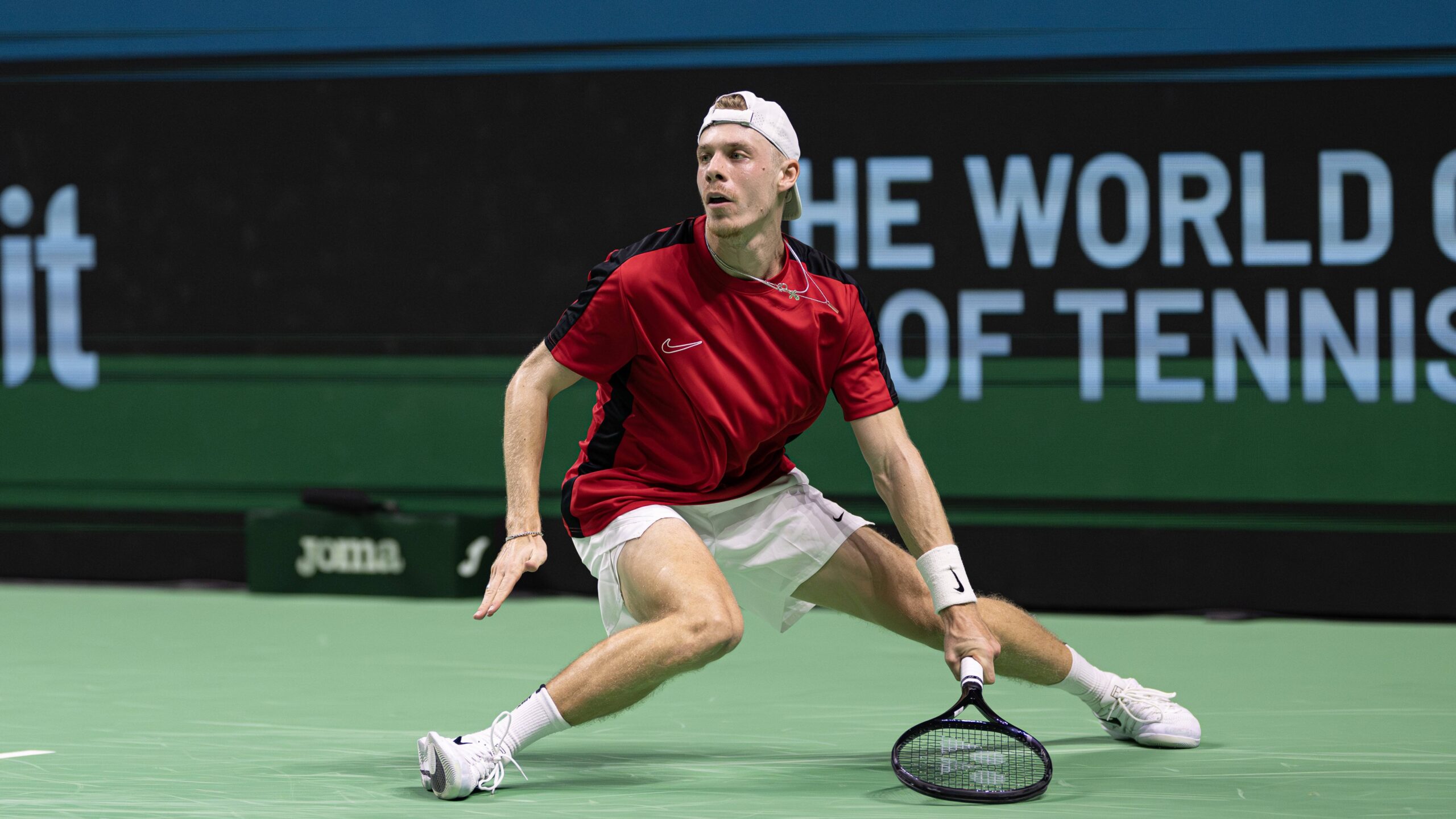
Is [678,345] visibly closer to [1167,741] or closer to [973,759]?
[973,759]

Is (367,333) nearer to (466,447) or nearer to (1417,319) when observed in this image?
(466,447)

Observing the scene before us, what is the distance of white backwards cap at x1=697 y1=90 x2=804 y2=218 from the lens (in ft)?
13.4

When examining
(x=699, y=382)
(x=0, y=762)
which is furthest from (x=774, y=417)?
(x=0, y=762)

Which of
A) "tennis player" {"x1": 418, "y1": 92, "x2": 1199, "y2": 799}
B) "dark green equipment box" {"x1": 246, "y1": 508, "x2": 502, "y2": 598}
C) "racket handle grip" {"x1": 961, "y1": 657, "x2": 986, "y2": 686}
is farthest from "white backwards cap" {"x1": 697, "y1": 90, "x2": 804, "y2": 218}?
"dark green equipment box" {"x1": 246, "y1": 508, "x2": 502, "y2": 598}

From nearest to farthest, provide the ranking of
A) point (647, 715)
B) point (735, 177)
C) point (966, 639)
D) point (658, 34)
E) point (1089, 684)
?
1. point (966, 639)
2. point (735, 177)
3. point (1089, 684)
4. point (647, 715)
5. point (658, 34)

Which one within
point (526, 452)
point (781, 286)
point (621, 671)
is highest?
point (781, 286)

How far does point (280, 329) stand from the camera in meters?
7.73

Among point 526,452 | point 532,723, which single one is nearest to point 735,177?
point 526,452

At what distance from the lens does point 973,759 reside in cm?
402

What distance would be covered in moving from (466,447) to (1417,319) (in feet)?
11.9

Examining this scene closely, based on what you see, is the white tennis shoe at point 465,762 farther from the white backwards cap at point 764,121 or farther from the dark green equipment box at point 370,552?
the dark green equipment box at point 370,552

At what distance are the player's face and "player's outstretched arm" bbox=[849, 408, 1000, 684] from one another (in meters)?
0.53

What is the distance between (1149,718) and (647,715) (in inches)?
52.1

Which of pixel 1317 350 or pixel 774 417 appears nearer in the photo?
pixel 774 417
